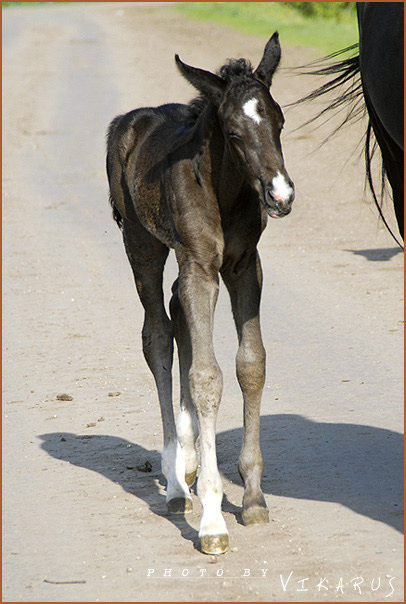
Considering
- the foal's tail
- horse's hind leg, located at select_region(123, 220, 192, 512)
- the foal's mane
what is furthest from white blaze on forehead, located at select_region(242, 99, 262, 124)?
the foal's tail

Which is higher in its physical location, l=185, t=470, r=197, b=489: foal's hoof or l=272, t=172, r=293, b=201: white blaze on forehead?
l=272, t=172, r=293, b=201: white blaze on forehead

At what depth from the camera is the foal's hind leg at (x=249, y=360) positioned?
16.2 ft

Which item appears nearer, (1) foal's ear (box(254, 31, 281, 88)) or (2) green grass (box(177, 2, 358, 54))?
(1) foal's ear (box(254, 31, 281, 88))

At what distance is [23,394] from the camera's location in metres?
7.39

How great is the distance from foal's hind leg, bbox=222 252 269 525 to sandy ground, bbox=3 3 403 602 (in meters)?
0.29

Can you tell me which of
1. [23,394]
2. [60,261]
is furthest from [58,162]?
[23,394]

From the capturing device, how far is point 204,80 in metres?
4.45

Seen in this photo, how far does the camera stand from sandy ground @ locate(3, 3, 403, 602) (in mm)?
4352

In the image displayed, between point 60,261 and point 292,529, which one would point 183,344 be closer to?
point 292,529

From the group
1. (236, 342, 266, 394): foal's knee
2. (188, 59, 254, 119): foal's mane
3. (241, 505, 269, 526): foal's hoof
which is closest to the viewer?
(188, 59, 254, 119): foal's mane

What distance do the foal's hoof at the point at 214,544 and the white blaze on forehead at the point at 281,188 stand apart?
166 centimetres

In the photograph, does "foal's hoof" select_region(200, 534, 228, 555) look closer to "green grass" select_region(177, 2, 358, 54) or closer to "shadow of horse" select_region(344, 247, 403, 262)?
"shadow of horse" select_region(344, 247, 403, 262)

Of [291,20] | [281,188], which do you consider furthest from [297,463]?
[291,20]

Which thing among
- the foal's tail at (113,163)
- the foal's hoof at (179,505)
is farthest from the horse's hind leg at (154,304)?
the foal's hoof at (179,505)
